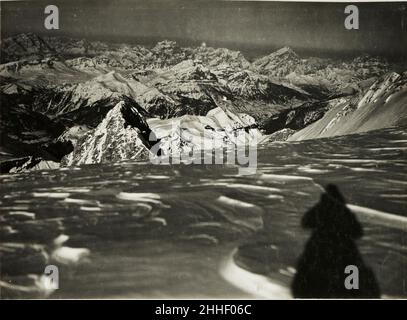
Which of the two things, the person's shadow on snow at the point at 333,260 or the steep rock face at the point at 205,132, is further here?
the steep rock face at the point at 205,132

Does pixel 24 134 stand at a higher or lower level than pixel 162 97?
lower

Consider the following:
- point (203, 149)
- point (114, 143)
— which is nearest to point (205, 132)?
point (203, 149)

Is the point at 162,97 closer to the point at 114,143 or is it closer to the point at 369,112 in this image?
the point at 114,143

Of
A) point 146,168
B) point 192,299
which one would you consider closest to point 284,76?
point 146,168

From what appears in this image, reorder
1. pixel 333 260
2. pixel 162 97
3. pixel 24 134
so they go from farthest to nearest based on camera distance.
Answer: pixel 162 97 < pixel 24 134 < pixel 333 260

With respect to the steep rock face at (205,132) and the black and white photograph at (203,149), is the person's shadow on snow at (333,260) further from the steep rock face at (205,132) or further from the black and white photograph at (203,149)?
the steep rock face at (205,132)

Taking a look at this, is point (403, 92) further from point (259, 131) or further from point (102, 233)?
point (102, 233)

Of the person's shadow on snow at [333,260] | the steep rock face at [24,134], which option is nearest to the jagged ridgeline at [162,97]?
the steep rock face at [24,134]
